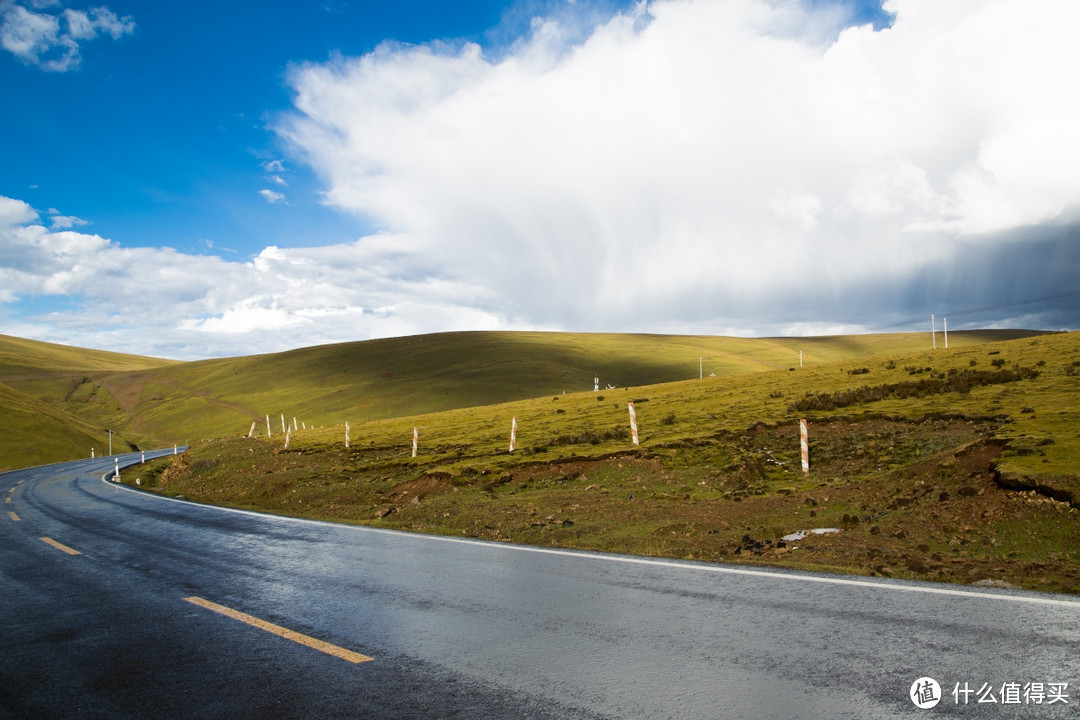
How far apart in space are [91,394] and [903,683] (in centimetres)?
22743

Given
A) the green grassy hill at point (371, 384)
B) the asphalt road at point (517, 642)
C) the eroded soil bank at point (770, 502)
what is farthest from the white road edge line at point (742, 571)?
the green grassy hill at point (371, 384)

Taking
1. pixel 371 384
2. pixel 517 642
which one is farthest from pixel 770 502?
pixel 371 384

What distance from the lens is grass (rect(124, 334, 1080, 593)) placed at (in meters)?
12.5

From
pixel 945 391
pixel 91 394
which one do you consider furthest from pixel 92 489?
pixel 91 394

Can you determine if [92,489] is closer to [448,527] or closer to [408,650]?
[448,527]

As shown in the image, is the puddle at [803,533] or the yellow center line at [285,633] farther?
the puddle at [803,533]

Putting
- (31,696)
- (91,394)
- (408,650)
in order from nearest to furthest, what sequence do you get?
(31,696) < (408,650) < (91,394)

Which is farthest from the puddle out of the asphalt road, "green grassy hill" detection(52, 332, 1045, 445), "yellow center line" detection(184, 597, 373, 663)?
"green grassy hill" detection(52, 332, 1045, 445)

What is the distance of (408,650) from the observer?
6.85m

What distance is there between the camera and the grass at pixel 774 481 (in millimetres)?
12523

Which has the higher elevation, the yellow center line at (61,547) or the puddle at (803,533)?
the puddle at (803,533)

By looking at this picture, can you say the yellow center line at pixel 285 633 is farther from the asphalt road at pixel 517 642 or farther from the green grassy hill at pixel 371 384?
the green grassy hill at pixel 371 384

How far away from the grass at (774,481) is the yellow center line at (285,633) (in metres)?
7.62

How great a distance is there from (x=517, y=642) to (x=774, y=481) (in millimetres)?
15248
